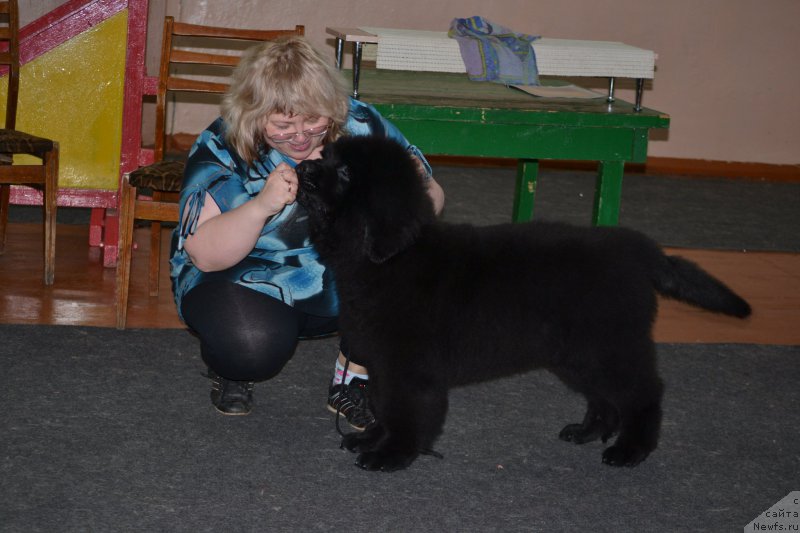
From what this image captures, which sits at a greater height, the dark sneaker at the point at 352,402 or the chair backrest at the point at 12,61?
the chair backrest at the point at 12,61

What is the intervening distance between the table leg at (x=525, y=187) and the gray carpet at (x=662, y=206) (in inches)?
28.2

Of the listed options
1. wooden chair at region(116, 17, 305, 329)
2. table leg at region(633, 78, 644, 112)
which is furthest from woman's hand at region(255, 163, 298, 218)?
table leg at region(633, 78, 644, 112)

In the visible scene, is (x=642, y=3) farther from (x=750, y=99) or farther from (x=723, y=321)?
(x=723, y=321)

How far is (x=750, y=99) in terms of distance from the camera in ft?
24.9

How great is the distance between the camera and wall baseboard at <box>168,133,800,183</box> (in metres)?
7.25

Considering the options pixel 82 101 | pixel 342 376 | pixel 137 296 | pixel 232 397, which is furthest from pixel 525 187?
pixel 232 397

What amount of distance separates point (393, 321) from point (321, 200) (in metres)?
0.36

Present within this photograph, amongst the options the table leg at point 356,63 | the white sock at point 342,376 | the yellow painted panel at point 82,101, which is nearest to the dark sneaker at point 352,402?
the white sock at point 342,376

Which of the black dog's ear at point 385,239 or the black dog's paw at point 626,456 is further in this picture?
the black dog's paw at point 626,456

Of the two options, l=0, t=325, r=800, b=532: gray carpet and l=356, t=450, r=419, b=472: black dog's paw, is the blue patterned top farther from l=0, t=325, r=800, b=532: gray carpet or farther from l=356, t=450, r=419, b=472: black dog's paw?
l=356, t=450, r=419, b=472: black dog's paw

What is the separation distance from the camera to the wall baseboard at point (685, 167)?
725cm

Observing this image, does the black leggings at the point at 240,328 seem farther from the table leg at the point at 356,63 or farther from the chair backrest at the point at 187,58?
the chair backrest at the point at 187,58

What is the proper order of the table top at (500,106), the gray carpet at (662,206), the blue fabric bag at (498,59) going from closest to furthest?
the table top at (500,106) → the blue fabric bag at (498,59) → the gray carpet at (662,206)

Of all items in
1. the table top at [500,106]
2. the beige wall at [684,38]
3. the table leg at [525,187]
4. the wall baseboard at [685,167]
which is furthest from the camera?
the wall baseboard at [685,167]
